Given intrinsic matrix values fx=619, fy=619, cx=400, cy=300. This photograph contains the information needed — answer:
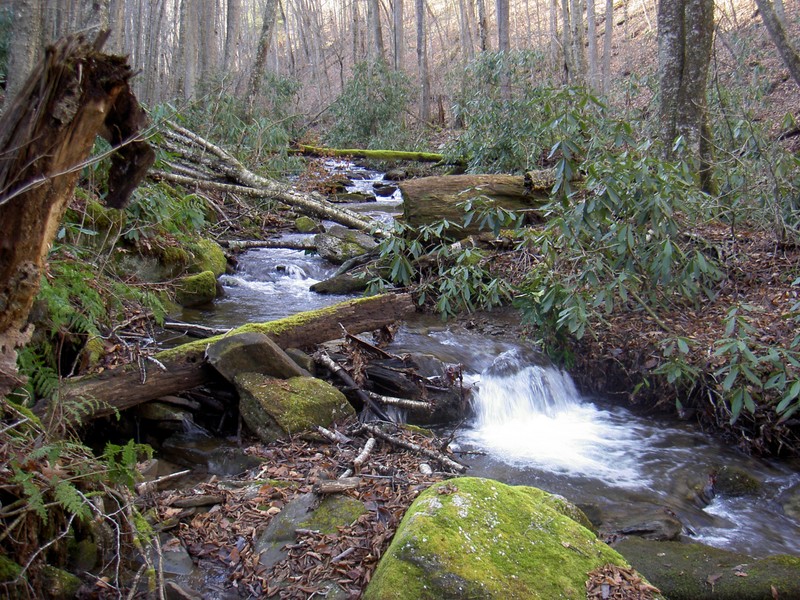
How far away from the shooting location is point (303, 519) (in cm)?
345

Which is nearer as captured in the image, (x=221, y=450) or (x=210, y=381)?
(x=221, y=450)

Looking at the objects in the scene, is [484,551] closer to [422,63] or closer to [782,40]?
[782,40]

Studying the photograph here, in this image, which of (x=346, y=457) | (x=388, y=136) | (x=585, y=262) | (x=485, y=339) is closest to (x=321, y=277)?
(x=485, y=339)

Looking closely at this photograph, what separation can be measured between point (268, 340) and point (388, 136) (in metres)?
16.7

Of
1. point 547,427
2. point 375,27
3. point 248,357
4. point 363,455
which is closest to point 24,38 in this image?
point 248,357

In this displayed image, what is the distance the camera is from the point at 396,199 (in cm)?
1584

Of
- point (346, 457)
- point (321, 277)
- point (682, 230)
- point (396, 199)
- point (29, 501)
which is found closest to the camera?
point (29, 501)

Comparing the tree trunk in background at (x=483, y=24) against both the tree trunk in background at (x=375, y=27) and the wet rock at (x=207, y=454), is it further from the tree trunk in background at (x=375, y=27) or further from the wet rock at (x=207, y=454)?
the wet rock at (x=207, y=454)

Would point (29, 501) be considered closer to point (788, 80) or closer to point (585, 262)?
point (585, 262)

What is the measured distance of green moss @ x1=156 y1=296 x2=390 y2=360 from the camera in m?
4.93

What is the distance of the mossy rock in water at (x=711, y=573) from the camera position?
11.2 feet

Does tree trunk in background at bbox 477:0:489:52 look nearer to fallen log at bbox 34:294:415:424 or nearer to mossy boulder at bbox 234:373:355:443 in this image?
fallen log at bbox 34:294:415:424

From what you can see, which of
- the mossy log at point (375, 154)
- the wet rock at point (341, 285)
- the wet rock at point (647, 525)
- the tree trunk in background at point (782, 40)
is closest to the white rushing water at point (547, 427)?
the wet rock at point (647, 525)

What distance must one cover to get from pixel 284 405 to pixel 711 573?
10.2 ft
